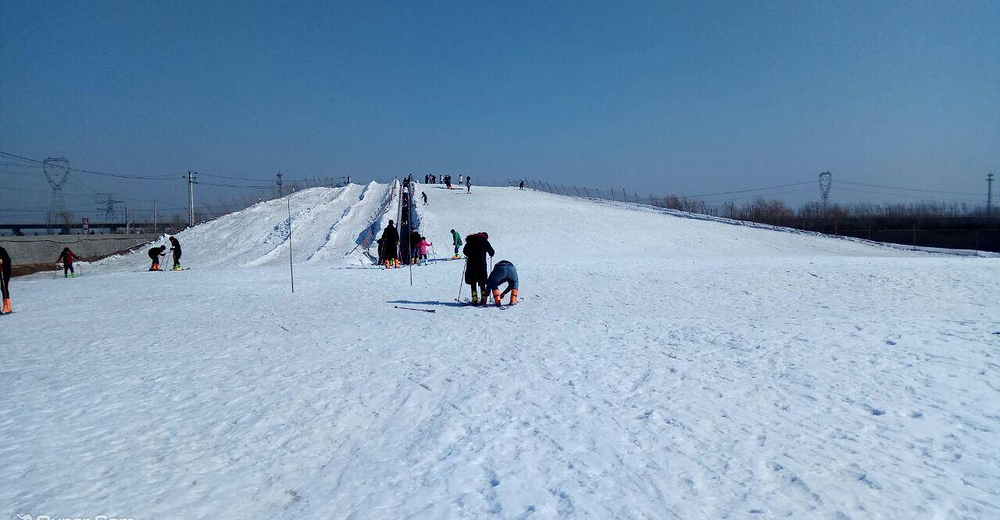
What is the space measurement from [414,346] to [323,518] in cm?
501

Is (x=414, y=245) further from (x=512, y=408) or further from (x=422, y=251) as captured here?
(x=512, y=408)

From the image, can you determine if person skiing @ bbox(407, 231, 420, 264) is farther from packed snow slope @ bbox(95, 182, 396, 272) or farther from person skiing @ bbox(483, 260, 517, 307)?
person skiing @ bbox(483, 260, 517, 307)

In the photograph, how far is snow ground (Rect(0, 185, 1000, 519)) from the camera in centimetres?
397

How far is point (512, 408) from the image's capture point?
18.9 ft

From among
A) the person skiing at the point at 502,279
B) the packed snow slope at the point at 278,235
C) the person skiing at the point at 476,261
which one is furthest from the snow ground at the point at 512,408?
the packed snow slope at the point at 278,235

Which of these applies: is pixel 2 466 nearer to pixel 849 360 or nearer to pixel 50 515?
pixel 50 515

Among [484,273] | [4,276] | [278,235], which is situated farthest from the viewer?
[278,235]

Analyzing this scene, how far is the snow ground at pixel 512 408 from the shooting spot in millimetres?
3975

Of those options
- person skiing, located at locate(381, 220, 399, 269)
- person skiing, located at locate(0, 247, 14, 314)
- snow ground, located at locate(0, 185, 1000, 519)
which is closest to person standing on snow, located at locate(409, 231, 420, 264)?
person skiing, located at locate(381, 220, 399, 269)

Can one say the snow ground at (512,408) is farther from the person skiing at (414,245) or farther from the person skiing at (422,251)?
the person skiing at (422,251)

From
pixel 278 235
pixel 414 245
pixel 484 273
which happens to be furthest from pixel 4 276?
pixel 278 235

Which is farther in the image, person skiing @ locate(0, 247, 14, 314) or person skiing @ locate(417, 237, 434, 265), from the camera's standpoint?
person skiing @ locate(417, 237, 434, 265)

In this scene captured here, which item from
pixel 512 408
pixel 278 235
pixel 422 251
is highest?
pixel 278 235

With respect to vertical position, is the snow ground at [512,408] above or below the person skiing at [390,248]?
below
